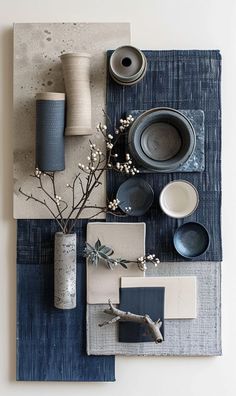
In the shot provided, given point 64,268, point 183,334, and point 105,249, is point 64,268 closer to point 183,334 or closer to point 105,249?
point 105,249

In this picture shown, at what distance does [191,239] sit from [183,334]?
1.08ft

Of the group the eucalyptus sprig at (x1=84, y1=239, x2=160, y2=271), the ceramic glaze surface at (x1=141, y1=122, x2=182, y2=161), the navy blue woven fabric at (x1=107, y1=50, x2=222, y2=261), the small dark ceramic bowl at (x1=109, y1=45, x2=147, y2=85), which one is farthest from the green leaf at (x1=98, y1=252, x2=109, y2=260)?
the small dark ceramic bowl at (x1=109, y1=45, x2=147, y2=85)

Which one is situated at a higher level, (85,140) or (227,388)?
(85,140)

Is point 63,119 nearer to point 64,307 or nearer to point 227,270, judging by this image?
point 64,307

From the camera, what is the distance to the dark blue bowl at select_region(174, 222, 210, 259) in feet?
5.62

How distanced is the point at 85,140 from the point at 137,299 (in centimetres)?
57

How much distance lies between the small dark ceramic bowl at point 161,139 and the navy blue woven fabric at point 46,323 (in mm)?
416

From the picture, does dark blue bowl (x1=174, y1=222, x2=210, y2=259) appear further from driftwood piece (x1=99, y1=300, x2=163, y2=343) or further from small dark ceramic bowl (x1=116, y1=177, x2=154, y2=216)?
driftwood piece (x1=99, y1=300, x2=163, y2=343)

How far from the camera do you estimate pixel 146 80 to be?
1716 millimetres

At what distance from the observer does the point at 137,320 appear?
1.67m

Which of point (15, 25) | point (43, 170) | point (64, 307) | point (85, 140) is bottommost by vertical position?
point (64, 307)

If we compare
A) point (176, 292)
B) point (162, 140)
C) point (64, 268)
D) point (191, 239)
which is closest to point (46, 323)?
point (64, 268)

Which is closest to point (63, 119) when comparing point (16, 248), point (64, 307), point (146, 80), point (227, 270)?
point (146, 80)

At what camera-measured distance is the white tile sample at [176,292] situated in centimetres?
173
